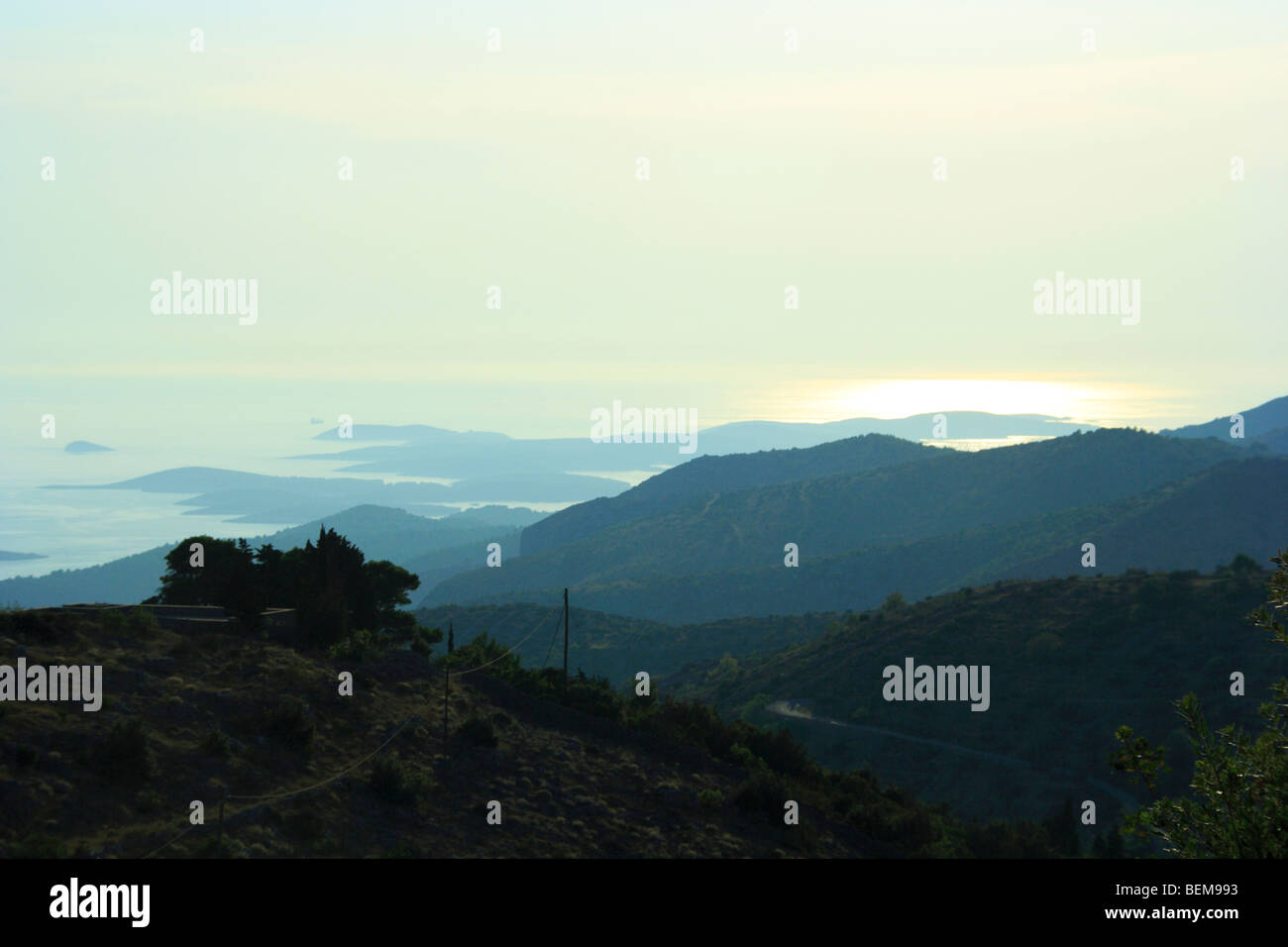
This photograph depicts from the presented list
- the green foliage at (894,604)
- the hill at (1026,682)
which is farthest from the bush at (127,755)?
the green foliage at (894,604)

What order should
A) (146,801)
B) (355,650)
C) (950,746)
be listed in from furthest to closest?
(950,746), (355,650), (146,801)

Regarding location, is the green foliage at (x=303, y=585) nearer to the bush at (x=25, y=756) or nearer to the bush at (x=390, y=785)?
the bush at (x=390, y=785)

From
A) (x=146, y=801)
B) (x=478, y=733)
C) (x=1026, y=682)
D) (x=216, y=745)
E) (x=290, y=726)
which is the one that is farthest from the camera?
(x=1026, y=682)

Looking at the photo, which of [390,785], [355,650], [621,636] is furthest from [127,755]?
[621,636]

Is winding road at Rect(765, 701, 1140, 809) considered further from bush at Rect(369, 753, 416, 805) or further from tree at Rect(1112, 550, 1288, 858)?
tree at Rect(1112, 550, 1288, 858)

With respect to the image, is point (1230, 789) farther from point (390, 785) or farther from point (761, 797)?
point (761, 797)
